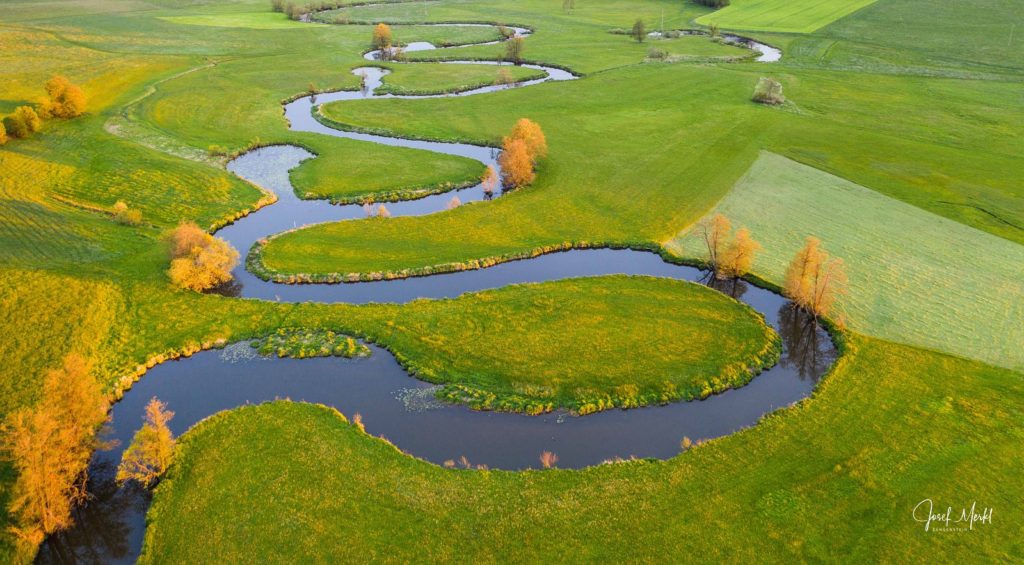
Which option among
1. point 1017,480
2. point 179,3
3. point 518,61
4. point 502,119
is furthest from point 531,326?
point 179,3

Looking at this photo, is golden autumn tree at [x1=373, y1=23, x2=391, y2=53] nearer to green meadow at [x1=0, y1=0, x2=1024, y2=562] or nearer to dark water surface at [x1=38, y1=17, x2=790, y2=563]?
green meadow at [x1=0, y1=0, x2=1024, y2=562]

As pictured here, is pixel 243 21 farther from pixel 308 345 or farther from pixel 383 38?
pixel 308 345

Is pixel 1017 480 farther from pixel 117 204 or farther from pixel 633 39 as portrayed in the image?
pixel 633 39

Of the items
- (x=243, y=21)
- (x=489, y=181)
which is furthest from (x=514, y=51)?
(x=243, y=21)

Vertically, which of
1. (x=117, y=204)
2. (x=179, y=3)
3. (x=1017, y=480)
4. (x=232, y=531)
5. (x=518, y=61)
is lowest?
(x=232, y=531)

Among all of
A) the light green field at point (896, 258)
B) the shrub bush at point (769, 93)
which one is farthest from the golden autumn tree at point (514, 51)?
the light green field at point (896, 258)

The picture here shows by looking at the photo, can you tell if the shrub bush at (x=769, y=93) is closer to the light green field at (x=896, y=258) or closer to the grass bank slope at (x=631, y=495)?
the light green field at (x=896, y=258)
